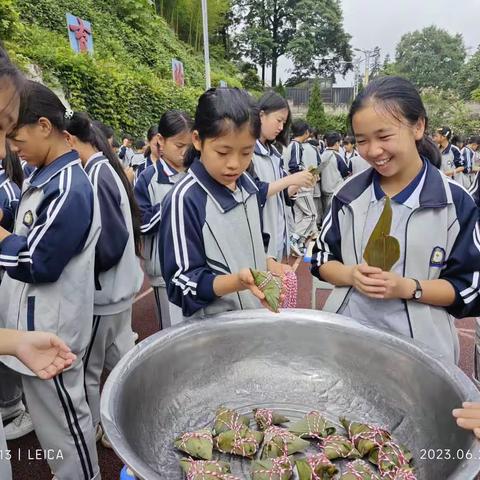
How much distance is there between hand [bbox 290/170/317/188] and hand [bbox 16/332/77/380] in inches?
62.5

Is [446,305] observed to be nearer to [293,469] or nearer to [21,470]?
[293,469]

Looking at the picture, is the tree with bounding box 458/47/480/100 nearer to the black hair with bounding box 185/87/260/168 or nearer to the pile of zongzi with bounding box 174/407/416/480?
the black hair with bounding box 185/87/260/168

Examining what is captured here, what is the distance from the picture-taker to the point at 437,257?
4.21 feet

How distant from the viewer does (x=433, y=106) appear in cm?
2470

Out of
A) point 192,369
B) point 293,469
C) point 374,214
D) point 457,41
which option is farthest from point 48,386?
point 457,41

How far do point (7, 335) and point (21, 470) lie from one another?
1.30 metres

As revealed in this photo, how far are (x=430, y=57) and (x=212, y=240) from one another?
Result: 55.9 metres

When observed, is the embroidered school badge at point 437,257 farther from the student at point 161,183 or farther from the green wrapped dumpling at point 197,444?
the student at point 161,183

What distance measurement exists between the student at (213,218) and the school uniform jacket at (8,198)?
113cm

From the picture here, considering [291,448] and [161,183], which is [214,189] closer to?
[291,448]

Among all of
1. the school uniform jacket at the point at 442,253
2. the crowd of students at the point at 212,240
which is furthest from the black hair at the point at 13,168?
the school uniform jacket at the point at 442,253

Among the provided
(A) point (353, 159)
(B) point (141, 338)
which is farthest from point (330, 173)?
(B) point (141, 338)

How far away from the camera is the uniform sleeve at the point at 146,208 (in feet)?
8.86

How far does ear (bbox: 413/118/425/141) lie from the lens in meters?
1.30
